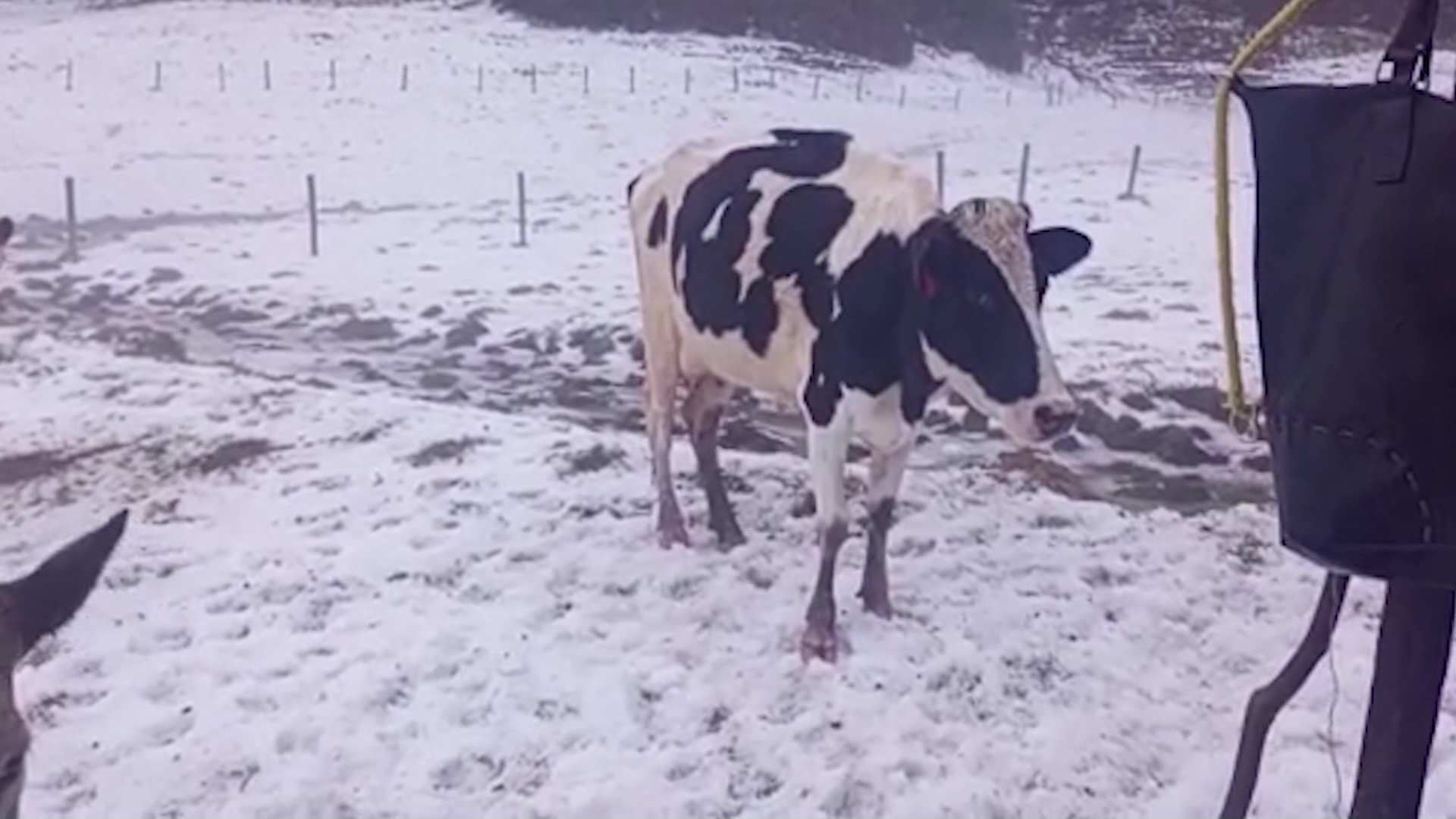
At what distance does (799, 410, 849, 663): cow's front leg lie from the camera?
5.37 m

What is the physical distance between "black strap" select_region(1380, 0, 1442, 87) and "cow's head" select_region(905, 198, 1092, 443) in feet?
9.30

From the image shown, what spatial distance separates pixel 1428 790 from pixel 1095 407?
518cm

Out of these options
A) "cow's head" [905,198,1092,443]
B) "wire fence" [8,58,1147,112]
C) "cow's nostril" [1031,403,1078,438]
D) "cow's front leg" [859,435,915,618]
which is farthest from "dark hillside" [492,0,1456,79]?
"cow's nostril" [1031,403,1078,438]

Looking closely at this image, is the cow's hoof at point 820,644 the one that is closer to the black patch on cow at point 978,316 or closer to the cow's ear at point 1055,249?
the black patch on cow at point 978,316

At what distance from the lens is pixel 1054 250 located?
5.17m

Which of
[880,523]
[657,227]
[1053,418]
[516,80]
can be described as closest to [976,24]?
[516,80]

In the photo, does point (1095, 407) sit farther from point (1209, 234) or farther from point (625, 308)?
point (1209, 234)

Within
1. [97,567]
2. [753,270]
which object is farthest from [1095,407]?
[97,567]

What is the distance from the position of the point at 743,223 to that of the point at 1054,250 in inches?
51.0

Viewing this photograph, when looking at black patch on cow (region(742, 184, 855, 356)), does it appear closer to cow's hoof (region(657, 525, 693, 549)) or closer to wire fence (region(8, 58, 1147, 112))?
cow's hoof (region(657, 525, 693, 549))

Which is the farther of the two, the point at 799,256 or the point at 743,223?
the point at 743,223

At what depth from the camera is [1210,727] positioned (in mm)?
4973

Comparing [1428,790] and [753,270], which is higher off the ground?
[753,270]

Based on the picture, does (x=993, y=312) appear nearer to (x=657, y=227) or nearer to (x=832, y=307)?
(x=832, y=307)
